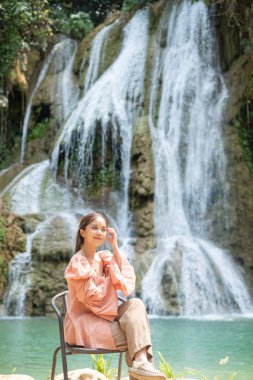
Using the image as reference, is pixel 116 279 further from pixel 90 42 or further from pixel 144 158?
pixel 90 42

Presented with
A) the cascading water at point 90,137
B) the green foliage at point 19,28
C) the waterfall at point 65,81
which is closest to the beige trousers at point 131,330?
the cascading water at point 90,137

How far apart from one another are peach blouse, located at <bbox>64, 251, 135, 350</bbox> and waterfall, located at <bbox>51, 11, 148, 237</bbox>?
10.6 m

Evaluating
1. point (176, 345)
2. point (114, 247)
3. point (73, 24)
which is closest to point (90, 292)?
point (114, 247)

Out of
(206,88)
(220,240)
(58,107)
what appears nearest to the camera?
(220,240)

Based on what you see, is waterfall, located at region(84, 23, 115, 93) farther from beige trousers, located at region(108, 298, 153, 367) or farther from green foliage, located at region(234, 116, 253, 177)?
beige trousers, located at region(108, 298, 153, 367)

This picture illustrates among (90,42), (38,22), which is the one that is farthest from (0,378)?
(90,42)

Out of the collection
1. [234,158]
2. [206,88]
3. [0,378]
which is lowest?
[0,378]

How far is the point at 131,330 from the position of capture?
3457 millimetres

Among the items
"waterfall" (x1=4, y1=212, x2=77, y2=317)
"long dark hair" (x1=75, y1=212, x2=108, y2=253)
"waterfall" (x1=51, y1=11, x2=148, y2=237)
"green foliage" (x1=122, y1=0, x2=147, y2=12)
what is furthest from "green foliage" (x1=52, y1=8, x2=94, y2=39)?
"long dark hair" (x1=75, y1=212, x2=108, y2=253)

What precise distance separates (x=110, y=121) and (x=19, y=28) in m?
4.21

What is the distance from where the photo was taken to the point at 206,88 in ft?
53.6

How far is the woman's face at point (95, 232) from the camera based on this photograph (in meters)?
3.85

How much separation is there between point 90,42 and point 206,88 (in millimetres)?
5792

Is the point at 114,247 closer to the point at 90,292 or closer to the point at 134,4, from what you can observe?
the point at 90,292
